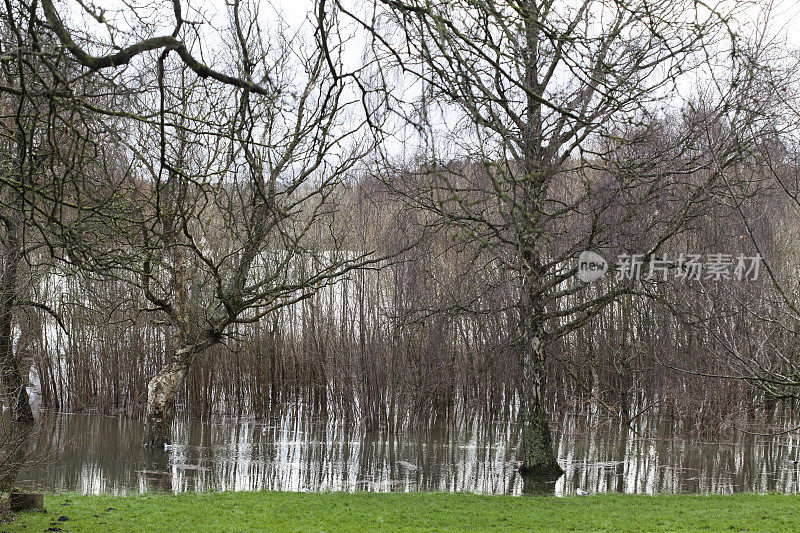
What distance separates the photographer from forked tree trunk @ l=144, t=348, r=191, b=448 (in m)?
12.4

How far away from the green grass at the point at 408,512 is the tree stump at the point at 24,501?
13 centimetres

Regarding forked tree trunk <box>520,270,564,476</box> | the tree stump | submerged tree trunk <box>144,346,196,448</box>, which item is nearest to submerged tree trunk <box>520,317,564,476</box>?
forked tree trunk <box>520,270,564,476</box>

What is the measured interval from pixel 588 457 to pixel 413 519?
5.97 m

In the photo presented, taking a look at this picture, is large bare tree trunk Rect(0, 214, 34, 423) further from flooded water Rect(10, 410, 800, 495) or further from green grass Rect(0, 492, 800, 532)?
green grass Rect(0, 492, 800, 532)

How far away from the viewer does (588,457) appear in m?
12.8

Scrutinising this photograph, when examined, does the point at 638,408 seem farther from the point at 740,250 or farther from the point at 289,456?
the point at 289,456

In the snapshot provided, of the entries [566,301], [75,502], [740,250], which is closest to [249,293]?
[75,502]

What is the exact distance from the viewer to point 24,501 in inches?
285

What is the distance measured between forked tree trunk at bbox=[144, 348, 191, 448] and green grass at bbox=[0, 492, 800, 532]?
339 centimetres

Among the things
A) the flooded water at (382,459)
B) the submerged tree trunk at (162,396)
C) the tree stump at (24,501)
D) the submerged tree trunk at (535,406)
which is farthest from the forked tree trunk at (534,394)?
the tree stump at (24,501)

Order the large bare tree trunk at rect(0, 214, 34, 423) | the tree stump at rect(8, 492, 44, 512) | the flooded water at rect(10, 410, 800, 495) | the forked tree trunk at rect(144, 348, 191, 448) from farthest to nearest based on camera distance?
the forked tree trunk at rect(144, 348, 191, 448)
the flooded water at rect(10, 410, 800, 495)
the large bare tree trunk at rect(0, 214, 34, 423)
the tree stump at rect(8, 492, 44, 512)

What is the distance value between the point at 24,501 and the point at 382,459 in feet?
21.4

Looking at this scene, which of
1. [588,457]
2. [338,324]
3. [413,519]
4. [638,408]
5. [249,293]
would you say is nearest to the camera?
[413,519]

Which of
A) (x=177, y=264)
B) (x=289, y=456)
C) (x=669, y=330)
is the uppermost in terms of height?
(x=177, y=264)
